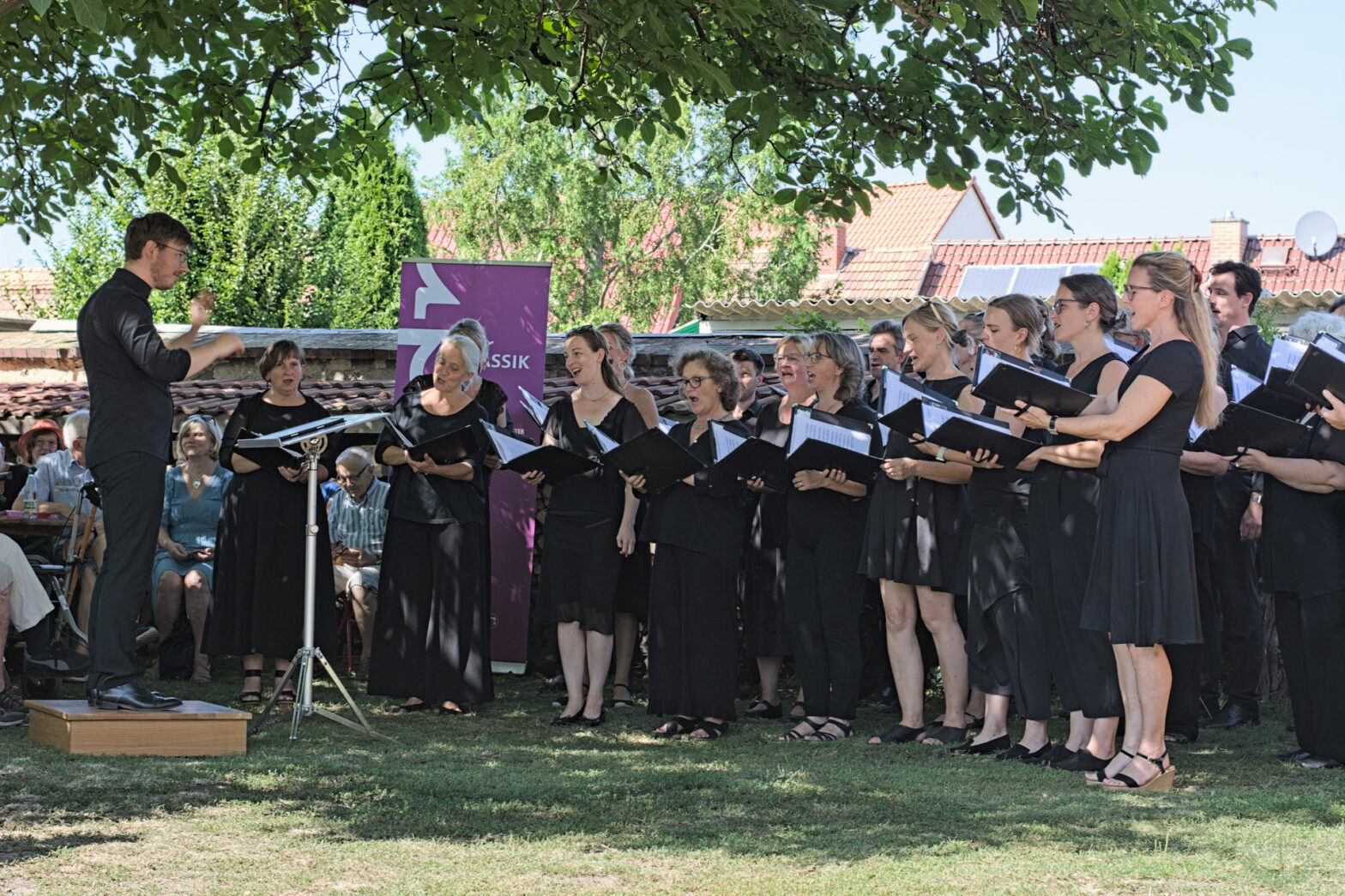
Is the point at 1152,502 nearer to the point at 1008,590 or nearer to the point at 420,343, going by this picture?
the point at 1008,590

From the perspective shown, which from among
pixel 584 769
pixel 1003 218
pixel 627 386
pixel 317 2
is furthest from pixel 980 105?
pixel 584 769

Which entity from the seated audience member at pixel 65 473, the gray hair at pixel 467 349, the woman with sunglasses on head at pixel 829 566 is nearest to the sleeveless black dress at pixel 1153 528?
the woman with sunglasses on head at pixel 829 566

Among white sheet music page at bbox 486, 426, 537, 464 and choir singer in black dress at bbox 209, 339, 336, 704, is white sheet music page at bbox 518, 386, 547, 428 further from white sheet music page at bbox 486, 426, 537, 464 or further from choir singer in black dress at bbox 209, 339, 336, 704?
choir singer in black dress at bbox 209, 339, 336, 704

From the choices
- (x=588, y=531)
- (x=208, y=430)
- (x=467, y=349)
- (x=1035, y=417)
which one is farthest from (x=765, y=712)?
(x=208, y=430)

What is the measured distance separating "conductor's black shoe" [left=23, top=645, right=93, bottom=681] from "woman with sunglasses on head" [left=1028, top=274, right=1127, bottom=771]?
4635 mm

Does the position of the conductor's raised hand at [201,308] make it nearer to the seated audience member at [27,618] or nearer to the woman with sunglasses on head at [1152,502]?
the seated audience member at [27,618]

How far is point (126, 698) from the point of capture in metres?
5.86

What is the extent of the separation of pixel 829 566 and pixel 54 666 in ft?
12.7

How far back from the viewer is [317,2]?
6773 millimetres

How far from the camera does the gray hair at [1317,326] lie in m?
5.90

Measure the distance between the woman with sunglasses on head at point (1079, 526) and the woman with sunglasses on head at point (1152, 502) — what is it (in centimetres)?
25

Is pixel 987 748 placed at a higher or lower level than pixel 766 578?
lower

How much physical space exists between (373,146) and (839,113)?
10.2 ft

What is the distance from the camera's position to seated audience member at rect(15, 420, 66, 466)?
10.0m
